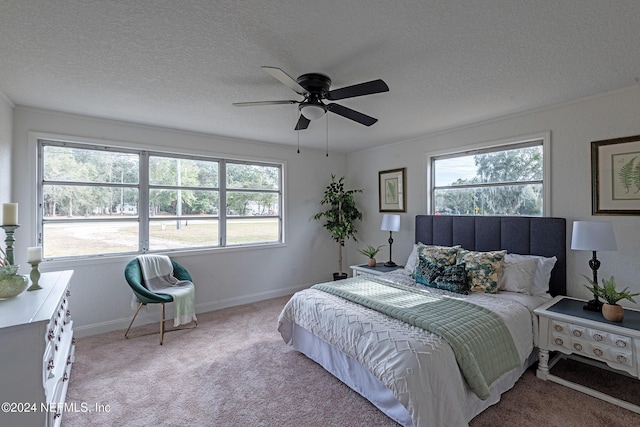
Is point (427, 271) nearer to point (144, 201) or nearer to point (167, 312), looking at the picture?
point (167, 312)

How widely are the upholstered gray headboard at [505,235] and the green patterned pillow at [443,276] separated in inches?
26.8

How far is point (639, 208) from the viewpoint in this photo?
250 centimetres

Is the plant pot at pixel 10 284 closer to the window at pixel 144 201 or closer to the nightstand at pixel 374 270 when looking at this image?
the window at pixel 144 201

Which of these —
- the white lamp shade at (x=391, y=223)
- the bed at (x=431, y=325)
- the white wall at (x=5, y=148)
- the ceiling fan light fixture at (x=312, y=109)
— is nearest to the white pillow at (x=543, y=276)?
the bed at (x=431, y=325)

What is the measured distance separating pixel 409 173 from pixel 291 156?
6.43ft

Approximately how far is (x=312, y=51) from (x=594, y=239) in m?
2.68

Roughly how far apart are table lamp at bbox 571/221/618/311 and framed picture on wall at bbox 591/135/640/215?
42cm

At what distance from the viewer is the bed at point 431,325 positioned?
1.72 meters

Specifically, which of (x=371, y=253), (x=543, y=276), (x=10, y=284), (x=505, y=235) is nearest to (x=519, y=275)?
(x=543, y=276)

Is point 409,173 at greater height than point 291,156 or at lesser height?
lesser

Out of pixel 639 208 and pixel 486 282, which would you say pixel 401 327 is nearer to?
pixel 486 282

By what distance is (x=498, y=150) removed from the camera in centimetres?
351

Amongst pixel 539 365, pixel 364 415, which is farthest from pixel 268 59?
pixel 539 365

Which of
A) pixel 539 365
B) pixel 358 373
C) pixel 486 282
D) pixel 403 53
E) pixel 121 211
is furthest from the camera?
pixel 121 211
